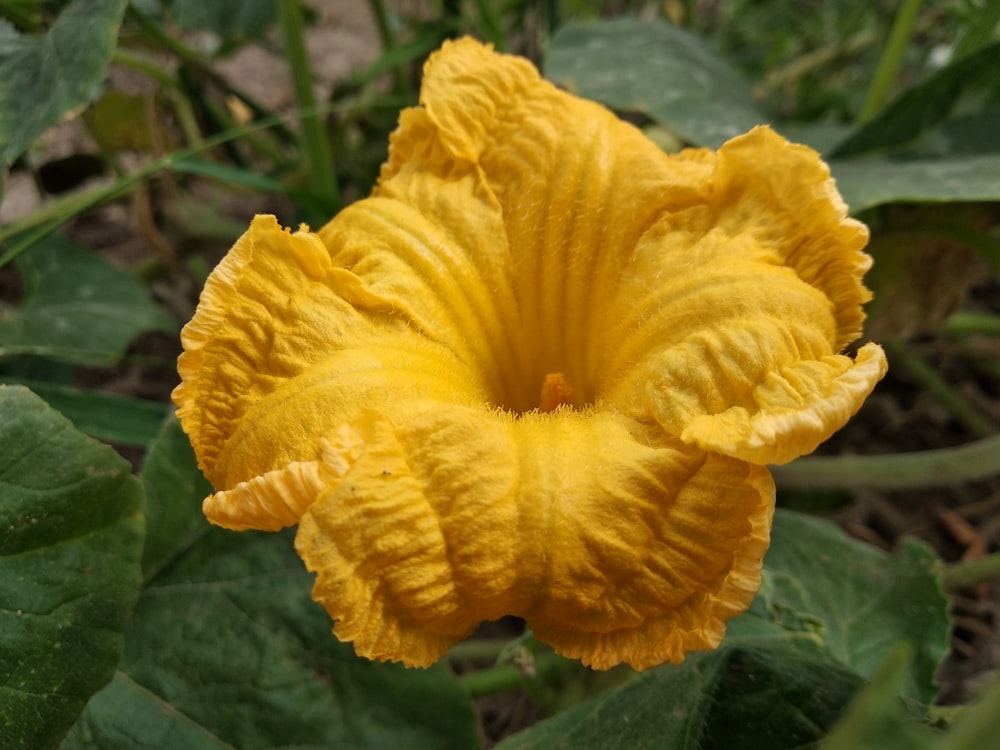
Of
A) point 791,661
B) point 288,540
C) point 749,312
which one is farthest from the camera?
point 288,540

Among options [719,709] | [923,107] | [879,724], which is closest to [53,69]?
[719,709]

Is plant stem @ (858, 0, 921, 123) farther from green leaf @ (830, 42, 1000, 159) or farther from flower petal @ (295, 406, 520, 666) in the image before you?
flower petal @ (295, 406, 520, 666)

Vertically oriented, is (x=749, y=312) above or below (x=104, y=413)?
above

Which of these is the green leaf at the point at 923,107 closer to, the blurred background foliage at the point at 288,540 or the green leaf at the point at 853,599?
the blurred background foliage at the point at 288,540

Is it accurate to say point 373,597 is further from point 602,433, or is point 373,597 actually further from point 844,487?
point 844,487

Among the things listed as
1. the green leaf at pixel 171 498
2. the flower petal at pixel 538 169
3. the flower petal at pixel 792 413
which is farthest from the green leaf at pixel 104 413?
the flower petal at pixel 792 413

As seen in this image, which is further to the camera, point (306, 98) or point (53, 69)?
point (306, 98)

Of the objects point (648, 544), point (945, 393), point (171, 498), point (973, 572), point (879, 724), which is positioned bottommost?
point (945, 393)

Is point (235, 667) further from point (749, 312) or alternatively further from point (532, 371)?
point (749, 312)
